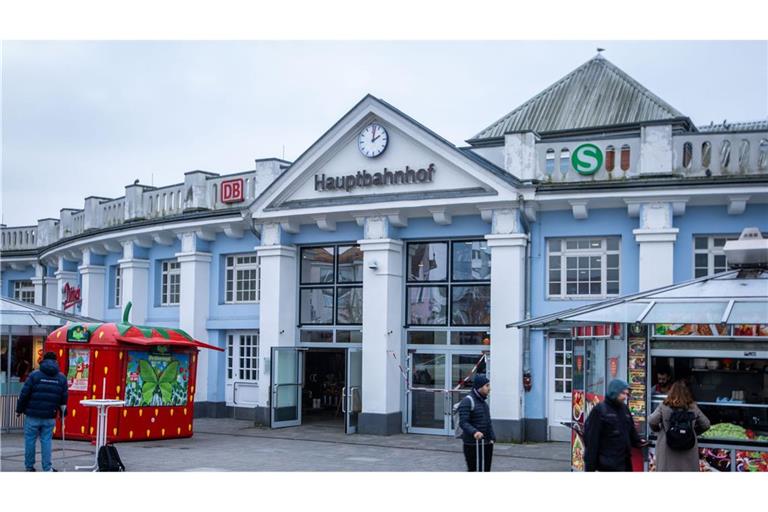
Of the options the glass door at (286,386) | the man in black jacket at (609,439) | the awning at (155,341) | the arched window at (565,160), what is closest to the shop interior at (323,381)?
the glass door at (286,386)

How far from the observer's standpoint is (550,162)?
19.6m

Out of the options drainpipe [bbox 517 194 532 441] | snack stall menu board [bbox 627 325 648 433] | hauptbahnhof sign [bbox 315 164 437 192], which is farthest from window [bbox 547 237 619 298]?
snack stall menu board [bbox 627 325 648 433]

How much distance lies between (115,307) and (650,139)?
17.0 m

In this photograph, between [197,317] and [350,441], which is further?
[197,317]

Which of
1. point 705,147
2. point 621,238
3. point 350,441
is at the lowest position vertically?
point 350,441

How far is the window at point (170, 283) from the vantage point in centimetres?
2625

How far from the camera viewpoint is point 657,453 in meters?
11.5

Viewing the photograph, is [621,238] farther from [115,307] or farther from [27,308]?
[115,307]

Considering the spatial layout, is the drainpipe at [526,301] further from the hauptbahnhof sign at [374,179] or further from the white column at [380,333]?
the white column at [380,333]

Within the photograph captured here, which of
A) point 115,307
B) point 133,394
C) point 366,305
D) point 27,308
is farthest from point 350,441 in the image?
point 115,307

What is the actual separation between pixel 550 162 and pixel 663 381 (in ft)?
22.3

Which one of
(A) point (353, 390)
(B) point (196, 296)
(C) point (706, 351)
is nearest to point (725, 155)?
(C) point (706, 351)

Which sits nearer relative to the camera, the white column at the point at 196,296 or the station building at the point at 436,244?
the station building at the point at 436,244

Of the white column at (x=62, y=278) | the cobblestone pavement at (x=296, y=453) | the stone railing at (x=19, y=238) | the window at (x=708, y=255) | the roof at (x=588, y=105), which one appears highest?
the roof at (x=588, y=105)
